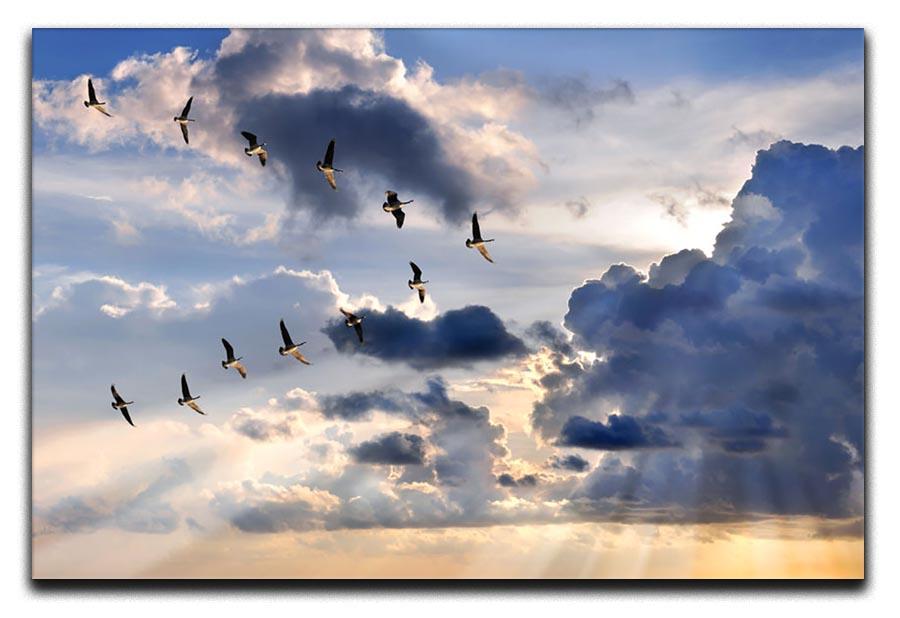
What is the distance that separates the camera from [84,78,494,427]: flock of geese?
43.5 ft

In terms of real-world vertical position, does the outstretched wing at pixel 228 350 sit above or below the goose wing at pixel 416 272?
below

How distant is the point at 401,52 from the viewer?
524 inches

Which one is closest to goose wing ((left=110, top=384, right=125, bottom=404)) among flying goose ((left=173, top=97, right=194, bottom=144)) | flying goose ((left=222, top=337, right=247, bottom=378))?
flying goose ((left=222, top=337, right=247, bottom=378))

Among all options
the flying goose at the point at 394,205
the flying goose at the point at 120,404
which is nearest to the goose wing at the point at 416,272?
the flying goose at the point at 394,205

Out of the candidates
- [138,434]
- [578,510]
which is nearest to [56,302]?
[138,434]

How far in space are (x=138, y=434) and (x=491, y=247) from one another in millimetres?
3786

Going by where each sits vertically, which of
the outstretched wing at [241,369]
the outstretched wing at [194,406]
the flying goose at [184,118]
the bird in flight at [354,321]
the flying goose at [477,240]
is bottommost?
the outstretched wing at [194,406]

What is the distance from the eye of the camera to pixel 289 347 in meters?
13.4

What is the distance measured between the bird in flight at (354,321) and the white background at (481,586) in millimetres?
2416

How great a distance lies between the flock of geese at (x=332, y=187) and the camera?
522 inches

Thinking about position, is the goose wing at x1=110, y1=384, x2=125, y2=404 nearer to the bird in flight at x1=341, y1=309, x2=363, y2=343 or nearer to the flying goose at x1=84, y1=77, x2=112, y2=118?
the bird in flight at x1=341, y1=309, x2=363, y2=343

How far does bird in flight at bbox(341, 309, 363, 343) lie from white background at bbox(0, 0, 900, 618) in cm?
242

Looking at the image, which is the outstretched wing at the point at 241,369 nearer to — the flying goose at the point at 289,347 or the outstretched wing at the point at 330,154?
the flying goose at the point at 289,347

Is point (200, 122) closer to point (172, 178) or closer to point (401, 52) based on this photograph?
point (172, 178)
